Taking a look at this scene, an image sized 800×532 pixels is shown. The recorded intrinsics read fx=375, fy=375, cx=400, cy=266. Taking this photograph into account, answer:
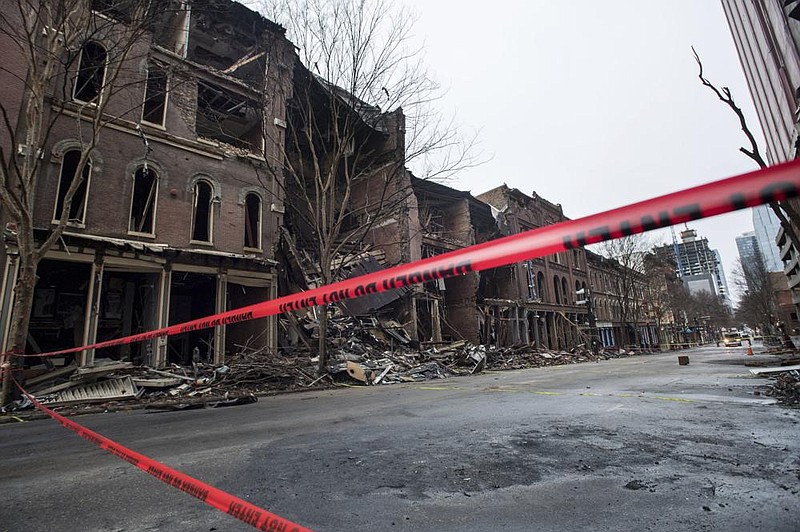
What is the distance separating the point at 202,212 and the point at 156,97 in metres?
4.58

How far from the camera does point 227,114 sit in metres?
17.9

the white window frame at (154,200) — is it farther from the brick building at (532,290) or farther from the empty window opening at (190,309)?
the brick building at (532,290)

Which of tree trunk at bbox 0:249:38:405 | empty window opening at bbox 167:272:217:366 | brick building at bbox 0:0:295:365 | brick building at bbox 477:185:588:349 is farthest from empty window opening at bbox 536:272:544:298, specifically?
tree trunk at bbox 0:249:38:405

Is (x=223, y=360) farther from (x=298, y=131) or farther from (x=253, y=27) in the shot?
(x=253, y=27)

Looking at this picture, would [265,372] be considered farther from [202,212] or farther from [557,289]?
[557,289]

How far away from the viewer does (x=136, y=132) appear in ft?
44.6

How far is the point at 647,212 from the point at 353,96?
13573mm

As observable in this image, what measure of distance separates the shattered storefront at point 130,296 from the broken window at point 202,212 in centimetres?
164

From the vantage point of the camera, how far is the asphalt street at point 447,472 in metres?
1.97

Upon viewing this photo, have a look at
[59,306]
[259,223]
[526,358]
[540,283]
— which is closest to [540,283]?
[540,283]

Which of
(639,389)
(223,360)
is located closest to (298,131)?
(223,360)

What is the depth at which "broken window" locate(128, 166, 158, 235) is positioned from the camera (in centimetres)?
1369

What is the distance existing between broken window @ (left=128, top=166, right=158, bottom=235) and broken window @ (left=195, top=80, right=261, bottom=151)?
3854 mm

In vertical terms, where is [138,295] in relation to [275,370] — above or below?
above
